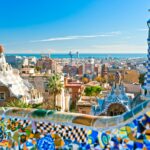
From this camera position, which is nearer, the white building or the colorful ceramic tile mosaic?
the colorful ceramic tile mosaic

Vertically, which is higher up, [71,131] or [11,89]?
[71,131]

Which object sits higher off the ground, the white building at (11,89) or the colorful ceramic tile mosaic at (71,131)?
the colorful ceramic tile mosaic at (71,131)

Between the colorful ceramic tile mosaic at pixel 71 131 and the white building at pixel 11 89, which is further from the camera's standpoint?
the white building at pixel 11 89

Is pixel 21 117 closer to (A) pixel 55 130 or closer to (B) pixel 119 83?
(A) pixel 55 130

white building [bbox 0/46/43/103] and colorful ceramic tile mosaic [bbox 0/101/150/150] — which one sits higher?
colorful ceramic tile mosaic [bbox 0/101/150/150]

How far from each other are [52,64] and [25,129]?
111 metres

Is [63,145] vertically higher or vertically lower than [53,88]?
higher

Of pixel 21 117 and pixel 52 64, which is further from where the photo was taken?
pixel 52 64

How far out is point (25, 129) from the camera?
4.38 m

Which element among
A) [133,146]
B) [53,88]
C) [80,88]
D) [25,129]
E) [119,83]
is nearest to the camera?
[133,146]

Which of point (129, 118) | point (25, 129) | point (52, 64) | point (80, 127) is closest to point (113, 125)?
point (129, 118)

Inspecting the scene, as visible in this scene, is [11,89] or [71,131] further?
[11,89]

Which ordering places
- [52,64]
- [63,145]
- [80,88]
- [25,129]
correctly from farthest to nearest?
[52,64]
[80,88]
[25,129]
[63,145]

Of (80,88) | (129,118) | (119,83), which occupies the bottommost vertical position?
(80,88)
